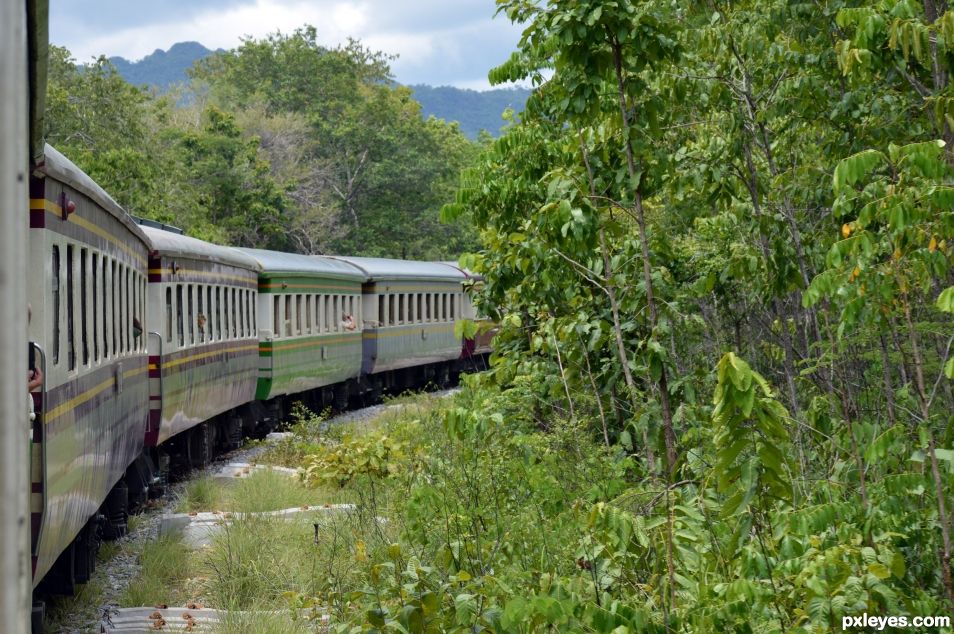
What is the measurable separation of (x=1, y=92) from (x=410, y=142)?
5364 centimetres

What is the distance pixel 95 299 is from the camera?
7.20 metres

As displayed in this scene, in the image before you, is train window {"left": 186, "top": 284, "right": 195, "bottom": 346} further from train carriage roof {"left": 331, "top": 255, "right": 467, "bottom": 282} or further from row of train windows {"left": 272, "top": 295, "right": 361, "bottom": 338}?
train carriage roof {"left": 331, "top": 255, "right": 467, "bottom": 282}

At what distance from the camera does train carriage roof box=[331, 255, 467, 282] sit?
25.0 metres

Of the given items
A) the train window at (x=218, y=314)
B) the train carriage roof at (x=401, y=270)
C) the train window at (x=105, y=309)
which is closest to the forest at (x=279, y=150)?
the train carriage roof at (x=401, y=270)

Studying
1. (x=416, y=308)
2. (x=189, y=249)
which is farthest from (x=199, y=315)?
(x=416, y=308)

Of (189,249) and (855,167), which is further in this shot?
(189,249)

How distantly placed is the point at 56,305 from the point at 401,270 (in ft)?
69.1

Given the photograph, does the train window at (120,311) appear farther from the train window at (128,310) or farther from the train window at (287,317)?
the train window at (287,317)

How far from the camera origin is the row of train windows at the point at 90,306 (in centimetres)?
583

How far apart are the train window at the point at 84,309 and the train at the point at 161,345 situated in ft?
0.06

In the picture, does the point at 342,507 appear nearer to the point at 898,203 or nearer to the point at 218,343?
the point at 218,343

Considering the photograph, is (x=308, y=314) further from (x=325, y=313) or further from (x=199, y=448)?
(x=199, y=448)

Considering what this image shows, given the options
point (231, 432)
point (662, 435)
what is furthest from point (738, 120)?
point (231, 432)

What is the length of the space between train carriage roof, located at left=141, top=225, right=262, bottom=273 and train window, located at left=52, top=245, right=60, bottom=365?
543 centimetres
